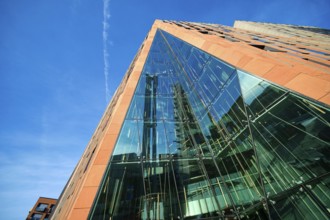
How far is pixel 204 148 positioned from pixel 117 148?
4391 mm

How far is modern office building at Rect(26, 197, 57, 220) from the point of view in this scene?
2309 inches

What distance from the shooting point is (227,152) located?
8469 millimetres

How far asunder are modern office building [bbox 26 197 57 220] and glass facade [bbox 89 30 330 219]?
68.9 meters

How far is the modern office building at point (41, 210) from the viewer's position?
58656mm

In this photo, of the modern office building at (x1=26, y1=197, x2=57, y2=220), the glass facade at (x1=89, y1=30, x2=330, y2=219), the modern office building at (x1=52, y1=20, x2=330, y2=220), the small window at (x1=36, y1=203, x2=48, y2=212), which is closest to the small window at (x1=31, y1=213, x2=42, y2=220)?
the modern office building at (x1=26, y1=197, x2=57, y2=220)

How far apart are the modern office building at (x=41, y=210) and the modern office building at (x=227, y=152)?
223 ft

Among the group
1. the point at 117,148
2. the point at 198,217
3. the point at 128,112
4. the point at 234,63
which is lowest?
the point at 198,217

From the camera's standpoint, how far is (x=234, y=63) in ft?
32.0

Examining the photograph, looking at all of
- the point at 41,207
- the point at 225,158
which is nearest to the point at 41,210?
the point at 41,207

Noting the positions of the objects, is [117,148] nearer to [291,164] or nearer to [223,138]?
[223,138]

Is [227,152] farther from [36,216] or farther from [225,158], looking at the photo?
[36,216]

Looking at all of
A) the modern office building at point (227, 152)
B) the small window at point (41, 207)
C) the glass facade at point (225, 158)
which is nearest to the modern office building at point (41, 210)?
the small window at point (41, 207)

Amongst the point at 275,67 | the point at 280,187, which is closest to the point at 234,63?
the point at 275,67

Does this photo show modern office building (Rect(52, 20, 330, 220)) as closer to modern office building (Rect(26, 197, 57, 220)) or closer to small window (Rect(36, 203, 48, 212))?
modern office building (Rect(26, 197, 57, 220))
